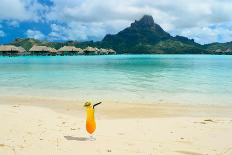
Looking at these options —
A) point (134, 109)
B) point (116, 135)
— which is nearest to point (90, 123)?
point (116, 135)

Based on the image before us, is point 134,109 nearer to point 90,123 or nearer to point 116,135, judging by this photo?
point 116,135

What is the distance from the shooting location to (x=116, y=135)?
30.5ft

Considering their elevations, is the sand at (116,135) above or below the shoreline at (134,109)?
above

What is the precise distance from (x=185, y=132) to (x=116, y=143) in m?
2.41

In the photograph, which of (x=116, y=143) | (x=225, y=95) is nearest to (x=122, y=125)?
(x=116, y=143)

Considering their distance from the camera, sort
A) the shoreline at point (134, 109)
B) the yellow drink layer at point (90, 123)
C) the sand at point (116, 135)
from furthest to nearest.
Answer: the shoreline at point (134, 109) < the yellow drink layer at point (90, 123) < the sand at point (116, 135)

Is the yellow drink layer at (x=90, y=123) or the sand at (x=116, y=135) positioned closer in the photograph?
the sand at (x=116, y=135)

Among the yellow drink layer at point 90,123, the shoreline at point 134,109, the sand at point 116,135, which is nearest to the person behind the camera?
the sand at point 116,135

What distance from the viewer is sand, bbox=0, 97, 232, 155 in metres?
7.76

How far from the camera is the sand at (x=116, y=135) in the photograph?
25.5 feet

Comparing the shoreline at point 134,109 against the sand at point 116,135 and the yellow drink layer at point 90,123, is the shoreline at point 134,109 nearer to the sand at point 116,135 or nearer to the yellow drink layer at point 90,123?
the sand at point 116,135

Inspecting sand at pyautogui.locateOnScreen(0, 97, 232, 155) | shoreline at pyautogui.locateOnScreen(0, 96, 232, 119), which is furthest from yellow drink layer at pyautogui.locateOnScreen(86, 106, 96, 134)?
shoreline at pyautogui.locateOnScreen(0, 96, 232, 119)

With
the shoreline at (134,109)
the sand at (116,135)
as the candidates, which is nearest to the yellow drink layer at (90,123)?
the sand at (116,135)

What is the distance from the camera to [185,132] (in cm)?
978
